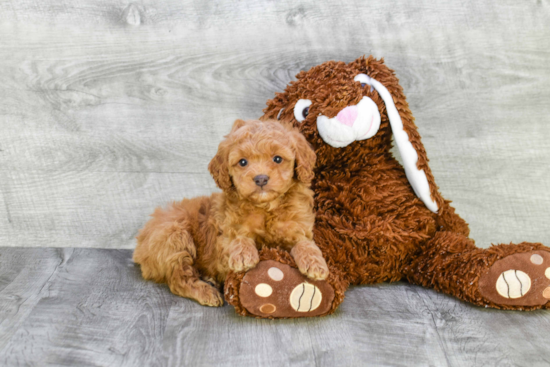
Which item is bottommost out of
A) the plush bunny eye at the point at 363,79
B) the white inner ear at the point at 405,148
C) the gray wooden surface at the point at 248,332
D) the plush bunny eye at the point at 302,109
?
the gray wooden surface at the point at 248,332

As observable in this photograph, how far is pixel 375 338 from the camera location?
54.2 inches

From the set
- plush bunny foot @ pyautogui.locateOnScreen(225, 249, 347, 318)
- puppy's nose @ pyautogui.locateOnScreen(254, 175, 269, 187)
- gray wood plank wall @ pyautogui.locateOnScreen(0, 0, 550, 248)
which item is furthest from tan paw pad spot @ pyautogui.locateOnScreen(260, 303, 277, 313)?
gray wood plank wall @ pyautogui.locateOnScreen(0, 0, 550, 248)

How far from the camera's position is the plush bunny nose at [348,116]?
159cm

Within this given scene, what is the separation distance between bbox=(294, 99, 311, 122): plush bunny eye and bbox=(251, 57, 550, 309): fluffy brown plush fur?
0.02 meters

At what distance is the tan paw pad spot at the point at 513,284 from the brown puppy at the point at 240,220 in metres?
0.57

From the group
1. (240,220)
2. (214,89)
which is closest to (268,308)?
(240,220)

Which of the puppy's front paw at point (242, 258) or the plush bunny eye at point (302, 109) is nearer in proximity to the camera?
the puppy's front paw at point (242, 258)

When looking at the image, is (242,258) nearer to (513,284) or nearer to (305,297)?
(305,297)

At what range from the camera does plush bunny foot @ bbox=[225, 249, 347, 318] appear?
1.41 m

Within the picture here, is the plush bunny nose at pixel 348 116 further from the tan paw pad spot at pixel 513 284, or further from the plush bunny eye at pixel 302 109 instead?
the tan paw pad spot at pixel 513 284

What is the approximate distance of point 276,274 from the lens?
1416 millimetres

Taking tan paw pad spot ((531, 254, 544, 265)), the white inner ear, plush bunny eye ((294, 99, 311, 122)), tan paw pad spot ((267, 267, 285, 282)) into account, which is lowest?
tan paw pad spot ((531, 254, 544, 265))

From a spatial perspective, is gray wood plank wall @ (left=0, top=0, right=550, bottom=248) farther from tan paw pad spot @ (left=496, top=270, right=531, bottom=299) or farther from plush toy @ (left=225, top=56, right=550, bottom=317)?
tan paw pad spot @ (left=496, top=270, right=531, bottom=299)

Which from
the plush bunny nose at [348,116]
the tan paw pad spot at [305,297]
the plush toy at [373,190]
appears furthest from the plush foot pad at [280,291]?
the plush bunny nose at [348,116]
